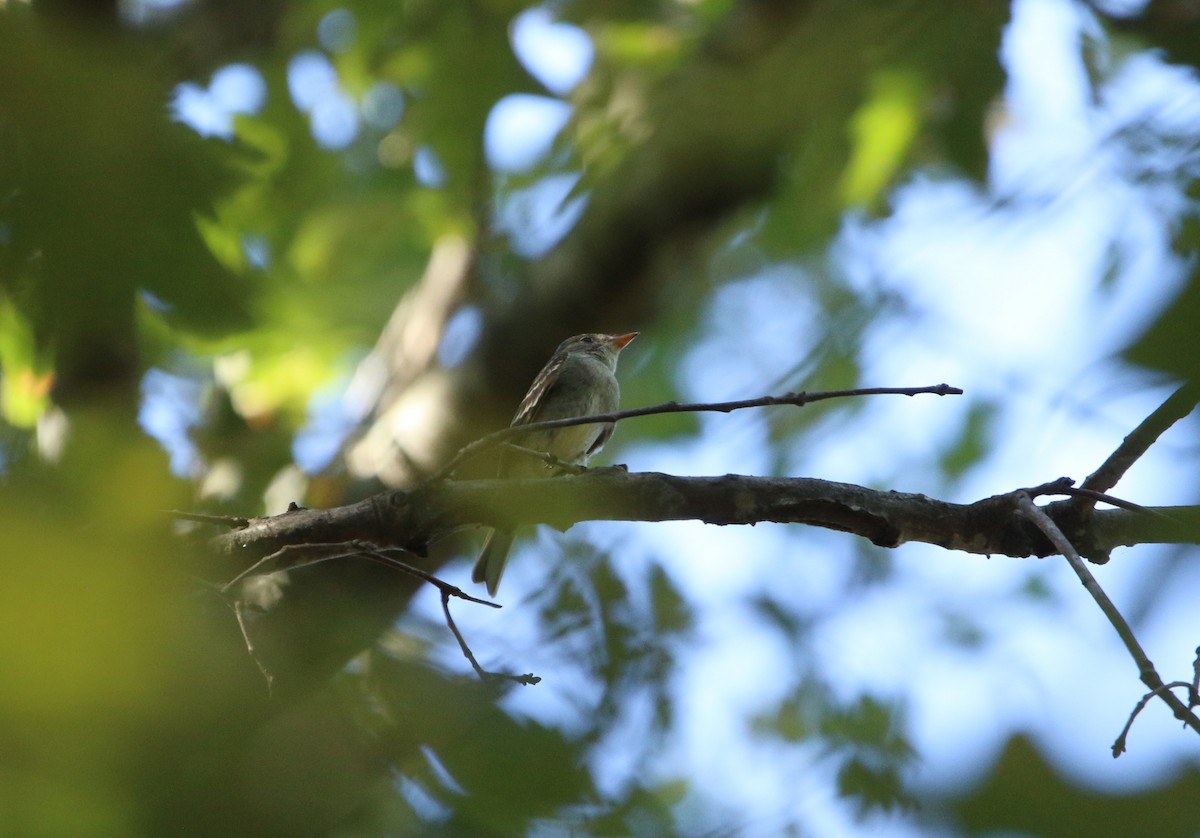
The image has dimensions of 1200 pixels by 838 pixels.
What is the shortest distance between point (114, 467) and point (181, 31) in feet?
16.4

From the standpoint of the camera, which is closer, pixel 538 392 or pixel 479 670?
pixel 479 670

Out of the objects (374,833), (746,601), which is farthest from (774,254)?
(374,833)

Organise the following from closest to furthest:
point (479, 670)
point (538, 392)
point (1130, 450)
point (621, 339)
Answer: point (479, 670)
point (1130, 450)
point (538, 392)
point (621, 339)

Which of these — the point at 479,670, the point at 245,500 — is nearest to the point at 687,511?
the point at 479,670

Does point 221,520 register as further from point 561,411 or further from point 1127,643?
point 561,411

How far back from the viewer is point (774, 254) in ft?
23.2

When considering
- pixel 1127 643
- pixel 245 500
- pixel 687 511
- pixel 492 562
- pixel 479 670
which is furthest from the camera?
pixel 492 562

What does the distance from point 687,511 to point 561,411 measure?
3301 mm

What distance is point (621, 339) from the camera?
6.52 metres

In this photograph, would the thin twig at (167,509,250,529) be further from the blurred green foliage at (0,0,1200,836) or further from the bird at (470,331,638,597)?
the bird at (470,331,638,597)

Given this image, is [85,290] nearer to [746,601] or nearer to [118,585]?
[118,585]

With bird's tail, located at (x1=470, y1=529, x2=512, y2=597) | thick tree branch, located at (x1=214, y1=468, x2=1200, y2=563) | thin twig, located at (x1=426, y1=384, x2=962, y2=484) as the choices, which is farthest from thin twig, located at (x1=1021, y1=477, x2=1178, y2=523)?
bird's tail, located at (x1=470, y1=529, x2=512, y2=597)

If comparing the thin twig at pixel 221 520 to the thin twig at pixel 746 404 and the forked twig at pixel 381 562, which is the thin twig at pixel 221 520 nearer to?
the forked twig at pixel 381 562

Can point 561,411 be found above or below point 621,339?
below
